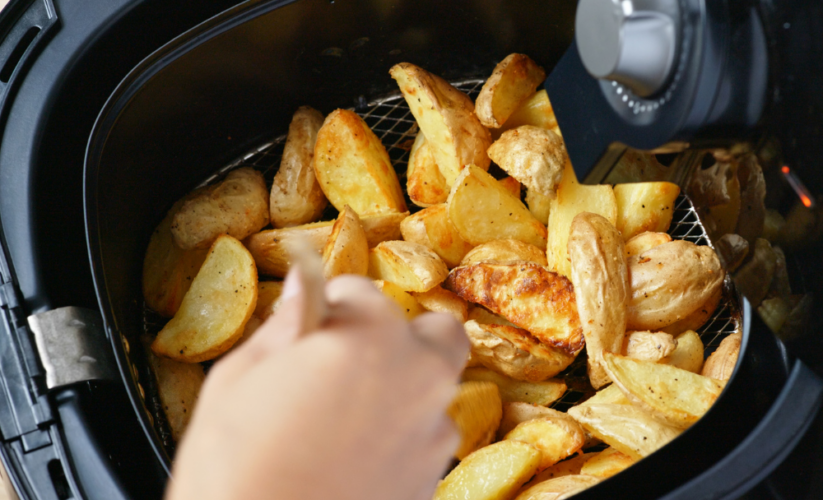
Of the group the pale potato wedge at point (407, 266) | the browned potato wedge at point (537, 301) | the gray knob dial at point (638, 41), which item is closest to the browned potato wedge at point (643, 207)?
the browned potato wedge at point (537, 301)

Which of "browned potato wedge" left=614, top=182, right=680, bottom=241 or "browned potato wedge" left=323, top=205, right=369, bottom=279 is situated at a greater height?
"browned potato wedge" left=323, top=205, right=369, bottom=279

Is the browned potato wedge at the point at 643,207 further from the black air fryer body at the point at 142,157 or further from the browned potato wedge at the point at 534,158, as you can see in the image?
the black air fryer body at the point at 142,157

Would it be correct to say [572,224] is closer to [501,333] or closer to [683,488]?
[501,333]

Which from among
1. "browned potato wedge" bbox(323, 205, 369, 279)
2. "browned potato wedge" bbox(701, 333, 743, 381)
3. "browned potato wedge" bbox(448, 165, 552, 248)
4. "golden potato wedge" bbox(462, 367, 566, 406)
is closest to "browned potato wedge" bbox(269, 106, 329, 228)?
"browned potato wedge" bbox(323, 205, 369, 279)

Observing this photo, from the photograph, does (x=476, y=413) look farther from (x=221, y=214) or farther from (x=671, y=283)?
(x=221, y=214)

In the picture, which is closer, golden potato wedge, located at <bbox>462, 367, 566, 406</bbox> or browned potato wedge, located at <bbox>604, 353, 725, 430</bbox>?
browned potato wedge, located at <bbox>604, 353, 725, 430</bbox>

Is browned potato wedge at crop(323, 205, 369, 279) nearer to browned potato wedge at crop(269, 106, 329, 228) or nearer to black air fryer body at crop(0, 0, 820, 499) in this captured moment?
browned potato wedge at crop(269, 106, 329, 228)
